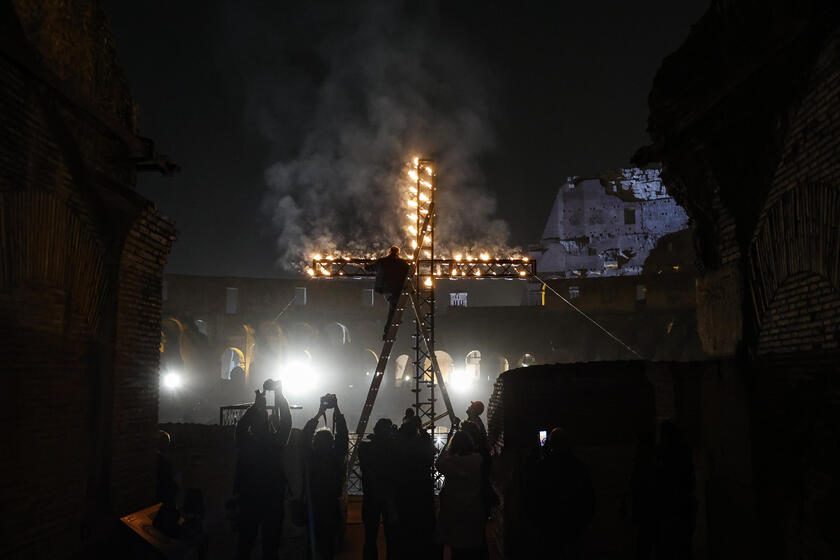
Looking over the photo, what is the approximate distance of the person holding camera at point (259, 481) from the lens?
6824mm

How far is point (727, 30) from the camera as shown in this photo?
23.9ft

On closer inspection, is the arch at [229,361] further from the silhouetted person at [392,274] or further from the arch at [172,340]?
the silhouetted person at [392,274]

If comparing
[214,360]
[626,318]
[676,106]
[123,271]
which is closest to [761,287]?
[676,106]

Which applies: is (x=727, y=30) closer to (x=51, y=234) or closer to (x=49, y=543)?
(x=51, y=234)

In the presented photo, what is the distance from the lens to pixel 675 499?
20.3 ft

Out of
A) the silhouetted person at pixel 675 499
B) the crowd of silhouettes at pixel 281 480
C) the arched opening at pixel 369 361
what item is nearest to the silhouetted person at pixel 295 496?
the crowd of silhouettes at pixel 281 480

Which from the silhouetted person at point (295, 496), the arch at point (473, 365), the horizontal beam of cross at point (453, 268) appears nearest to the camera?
the silhouetted person at point (295, 496)

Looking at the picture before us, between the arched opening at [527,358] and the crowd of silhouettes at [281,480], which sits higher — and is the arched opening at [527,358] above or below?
above

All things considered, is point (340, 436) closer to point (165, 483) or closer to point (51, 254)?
point (165, 483)

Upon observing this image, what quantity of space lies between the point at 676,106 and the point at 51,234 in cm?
758

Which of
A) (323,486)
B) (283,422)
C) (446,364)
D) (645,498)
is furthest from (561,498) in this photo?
(446,364)

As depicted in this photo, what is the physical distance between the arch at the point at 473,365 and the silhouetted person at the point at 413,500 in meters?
30.3

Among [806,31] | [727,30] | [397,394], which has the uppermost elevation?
[727,30]

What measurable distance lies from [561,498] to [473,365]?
3197cm
